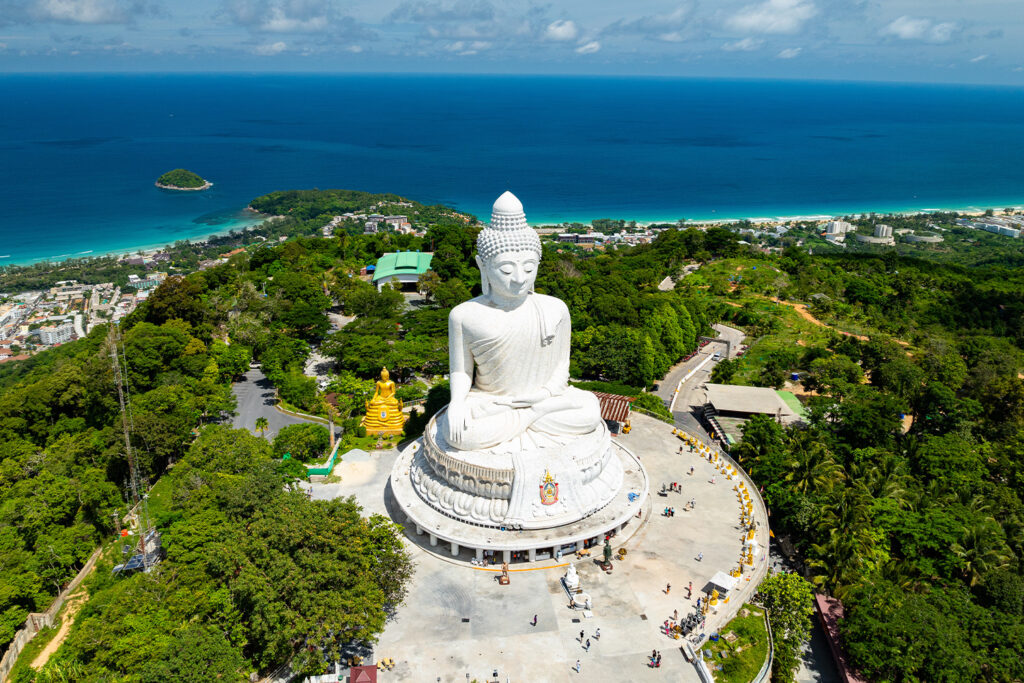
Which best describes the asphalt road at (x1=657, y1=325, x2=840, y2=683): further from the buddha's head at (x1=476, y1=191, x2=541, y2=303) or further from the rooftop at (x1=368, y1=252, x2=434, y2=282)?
the rooftop at (x1=368, y1=252, x2=434, y2=282)

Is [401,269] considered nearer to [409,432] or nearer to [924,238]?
[409,432]

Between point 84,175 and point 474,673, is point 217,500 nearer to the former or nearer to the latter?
point 474,673

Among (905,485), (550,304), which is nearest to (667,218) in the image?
(905,485)

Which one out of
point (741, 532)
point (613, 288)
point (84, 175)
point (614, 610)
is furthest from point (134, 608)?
point (84, 175)

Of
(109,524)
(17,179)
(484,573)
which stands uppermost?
(484,573)

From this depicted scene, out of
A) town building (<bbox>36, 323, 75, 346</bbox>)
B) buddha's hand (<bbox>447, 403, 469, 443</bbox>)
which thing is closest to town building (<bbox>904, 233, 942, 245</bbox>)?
buddha's hand (<bbox>447, 403, 469, 443</bbox>)

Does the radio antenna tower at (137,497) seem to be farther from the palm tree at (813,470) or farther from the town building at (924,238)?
the town building at (924,238)

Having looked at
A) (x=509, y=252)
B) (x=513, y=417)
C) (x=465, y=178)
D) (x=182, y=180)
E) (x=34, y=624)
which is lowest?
(x=182, y=180)
